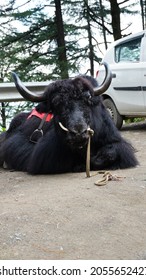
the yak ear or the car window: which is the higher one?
the car window

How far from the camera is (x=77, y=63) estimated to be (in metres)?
21.0

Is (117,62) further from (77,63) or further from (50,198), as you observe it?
(77,63)

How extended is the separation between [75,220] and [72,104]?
207 centimetres

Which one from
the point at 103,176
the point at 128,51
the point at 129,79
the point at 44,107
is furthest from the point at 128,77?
the point at 103,176

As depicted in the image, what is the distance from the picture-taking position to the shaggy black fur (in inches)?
221

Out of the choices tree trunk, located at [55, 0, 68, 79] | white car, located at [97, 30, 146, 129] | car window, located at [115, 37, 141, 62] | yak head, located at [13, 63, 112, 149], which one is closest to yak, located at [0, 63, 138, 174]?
yak head, located at [13, 63, 112, 149]

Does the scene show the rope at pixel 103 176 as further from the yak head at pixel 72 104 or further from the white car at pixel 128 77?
the white car at pixel 128 77

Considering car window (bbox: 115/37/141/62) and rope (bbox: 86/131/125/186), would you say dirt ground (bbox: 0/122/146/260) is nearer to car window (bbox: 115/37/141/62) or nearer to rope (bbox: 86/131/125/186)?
rope (bbox: 86/131/125/186)

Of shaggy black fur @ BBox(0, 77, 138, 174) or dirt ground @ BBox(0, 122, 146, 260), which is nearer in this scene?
dirt ground @ BBox(0, 122, 146, 260)

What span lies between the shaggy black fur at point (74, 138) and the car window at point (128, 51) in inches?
171

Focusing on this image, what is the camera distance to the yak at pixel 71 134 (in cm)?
563

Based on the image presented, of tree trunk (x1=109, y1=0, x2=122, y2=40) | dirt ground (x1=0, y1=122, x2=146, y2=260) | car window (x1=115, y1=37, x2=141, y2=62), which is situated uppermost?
tree trunk (x1=109, y1=0, x2=122, y2=40)

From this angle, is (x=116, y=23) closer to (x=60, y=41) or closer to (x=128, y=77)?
(x=60, y=41)

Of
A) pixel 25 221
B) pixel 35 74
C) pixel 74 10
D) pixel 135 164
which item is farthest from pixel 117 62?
pixel 74 10
